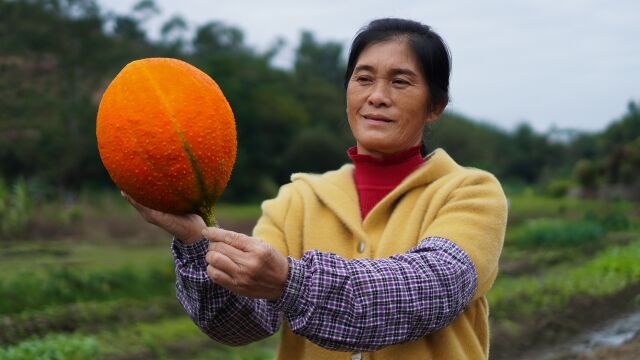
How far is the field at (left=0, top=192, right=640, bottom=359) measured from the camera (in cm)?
589

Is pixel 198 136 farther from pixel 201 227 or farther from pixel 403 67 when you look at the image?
pixel 403 67

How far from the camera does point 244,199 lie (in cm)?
2780

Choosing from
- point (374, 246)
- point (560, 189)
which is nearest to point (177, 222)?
point (374, 246)

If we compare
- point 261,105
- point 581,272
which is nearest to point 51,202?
point 581,272

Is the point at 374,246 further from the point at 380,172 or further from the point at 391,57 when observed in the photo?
the point at 391,57

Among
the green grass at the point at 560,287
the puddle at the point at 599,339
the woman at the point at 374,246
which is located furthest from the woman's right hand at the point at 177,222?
the green grass at the point at 560,287

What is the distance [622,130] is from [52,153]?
17.0m

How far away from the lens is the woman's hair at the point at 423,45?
67.1 inches

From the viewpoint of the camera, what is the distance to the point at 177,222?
56.2 inches

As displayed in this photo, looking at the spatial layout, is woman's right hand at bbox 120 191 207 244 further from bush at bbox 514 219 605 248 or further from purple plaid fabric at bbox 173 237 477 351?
bush at bbox 514 219 605 248

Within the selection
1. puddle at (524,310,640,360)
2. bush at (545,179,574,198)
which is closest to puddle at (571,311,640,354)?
puddle at (524,310,640,360)

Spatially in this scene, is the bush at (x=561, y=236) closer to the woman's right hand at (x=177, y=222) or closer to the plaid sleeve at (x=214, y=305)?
the plaid sleeve at (x=214, y=305)

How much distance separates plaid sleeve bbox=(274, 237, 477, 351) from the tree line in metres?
0.74

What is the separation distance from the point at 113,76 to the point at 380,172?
69.0ft
